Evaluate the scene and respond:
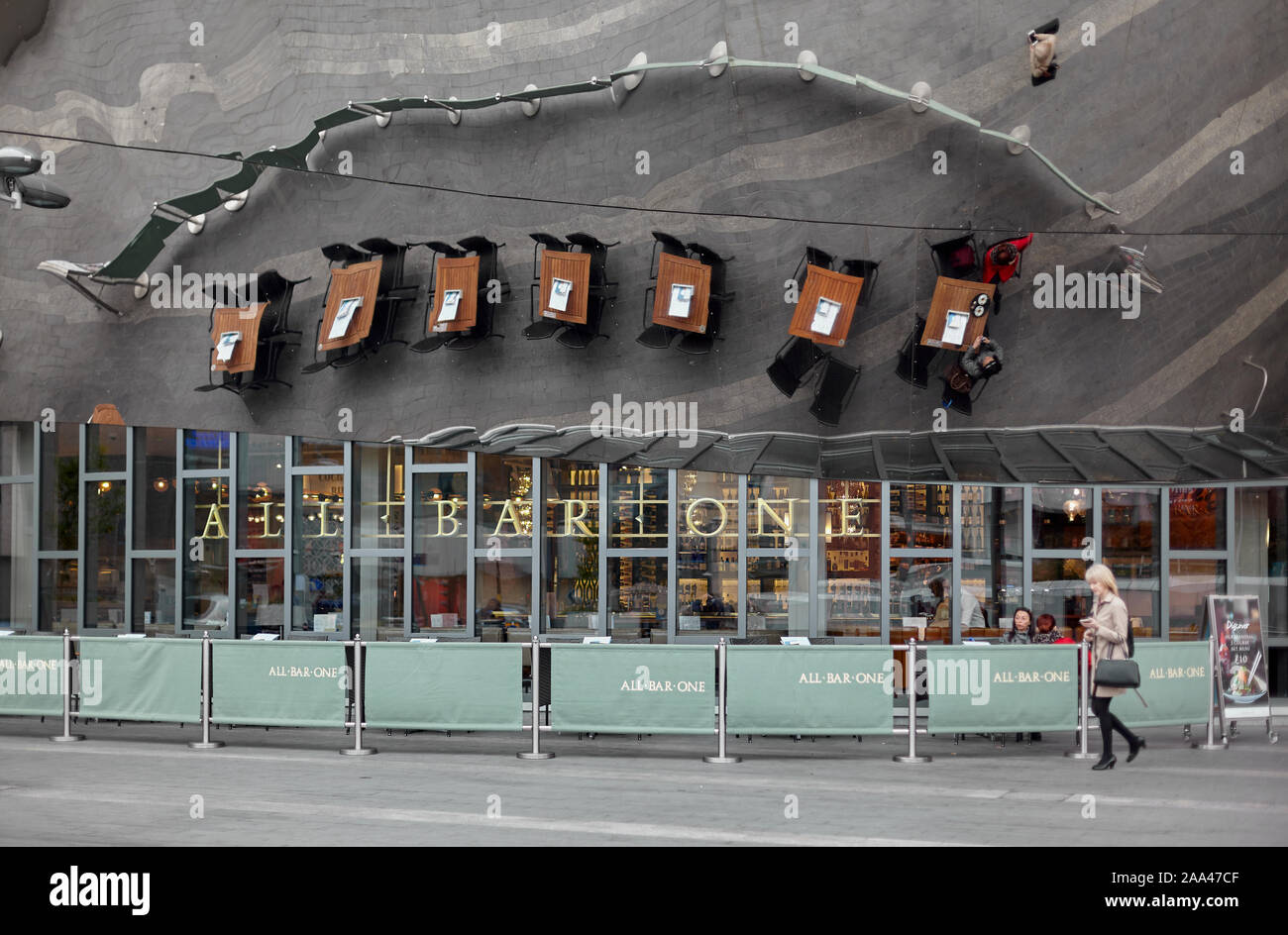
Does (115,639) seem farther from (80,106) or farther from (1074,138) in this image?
(1074,138)

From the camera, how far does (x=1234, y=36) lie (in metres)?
14.1

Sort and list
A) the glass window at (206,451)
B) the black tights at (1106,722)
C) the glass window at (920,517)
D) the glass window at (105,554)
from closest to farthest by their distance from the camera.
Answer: the black tights at (1106,722) < the glass window at (920,517) < the glass window at (206,451) < the glass window at (105,554)

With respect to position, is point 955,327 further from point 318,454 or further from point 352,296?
point 318,454

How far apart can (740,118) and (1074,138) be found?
3709 mm

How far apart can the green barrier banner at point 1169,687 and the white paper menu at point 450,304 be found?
8.47 meters

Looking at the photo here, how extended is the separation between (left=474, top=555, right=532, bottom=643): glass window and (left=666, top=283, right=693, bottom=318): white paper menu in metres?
4.04

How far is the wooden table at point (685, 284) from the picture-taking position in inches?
560

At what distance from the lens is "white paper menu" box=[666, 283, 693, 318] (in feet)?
46.8

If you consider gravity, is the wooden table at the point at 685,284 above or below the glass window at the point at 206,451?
above

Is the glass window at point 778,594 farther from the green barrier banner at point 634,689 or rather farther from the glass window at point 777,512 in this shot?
the green barrier banner at point 634,689

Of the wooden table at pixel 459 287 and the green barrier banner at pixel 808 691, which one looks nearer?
the green barrier banner at pixel 808 691

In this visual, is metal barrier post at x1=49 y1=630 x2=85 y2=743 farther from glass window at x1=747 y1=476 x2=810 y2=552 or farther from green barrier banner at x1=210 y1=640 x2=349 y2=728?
glass window at x1=747 y1=476 x2=810 y2=552

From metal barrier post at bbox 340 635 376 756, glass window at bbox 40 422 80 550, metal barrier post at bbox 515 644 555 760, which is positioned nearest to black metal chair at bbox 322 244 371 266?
metal barrier post at bbox 340 635 376 756

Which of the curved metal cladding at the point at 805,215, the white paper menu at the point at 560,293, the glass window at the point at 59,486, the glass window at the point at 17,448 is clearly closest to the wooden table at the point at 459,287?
the curved metal cladding at the point at 805,215
